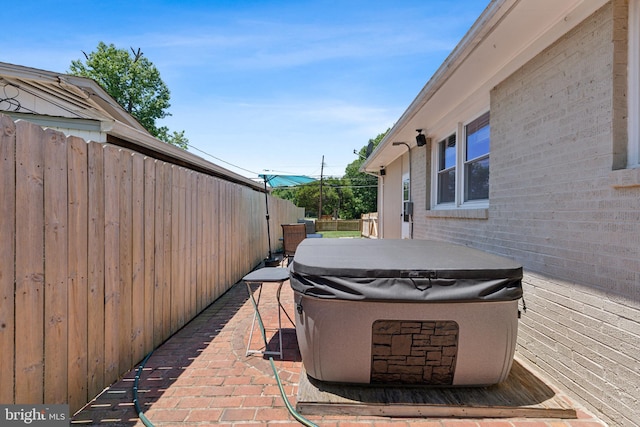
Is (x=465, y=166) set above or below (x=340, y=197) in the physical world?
below

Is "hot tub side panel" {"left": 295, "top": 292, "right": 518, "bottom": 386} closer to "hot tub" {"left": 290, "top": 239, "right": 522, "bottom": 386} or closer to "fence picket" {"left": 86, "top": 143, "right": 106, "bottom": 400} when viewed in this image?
"hot tub" {"left": 290, "top": 239, "right": 522, "bottom": 386}

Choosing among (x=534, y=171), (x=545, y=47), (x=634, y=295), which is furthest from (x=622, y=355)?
(x=545, y=47)

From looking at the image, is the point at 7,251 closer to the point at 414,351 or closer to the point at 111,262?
the point at 111,262

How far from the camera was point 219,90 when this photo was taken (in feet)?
49.1

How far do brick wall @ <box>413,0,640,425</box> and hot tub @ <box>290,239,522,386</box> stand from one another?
1.63 ft

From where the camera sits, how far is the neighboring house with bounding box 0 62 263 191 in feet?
14.2

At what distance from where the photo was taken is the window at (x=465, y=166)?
4.47 meters

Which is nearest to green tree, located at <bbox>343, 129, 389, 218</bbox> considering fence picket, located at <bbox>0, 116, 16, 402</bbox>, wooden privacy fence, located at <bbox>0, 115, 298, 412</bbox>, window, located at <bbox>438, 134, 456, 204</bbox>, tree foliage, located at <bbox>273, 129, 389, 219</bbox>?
tree foliage, located at <bbox>273, 129, 389, 219</bbox>

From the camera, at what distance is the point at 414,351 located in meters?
2.38

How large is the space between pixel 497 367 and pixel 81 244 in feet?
9.85

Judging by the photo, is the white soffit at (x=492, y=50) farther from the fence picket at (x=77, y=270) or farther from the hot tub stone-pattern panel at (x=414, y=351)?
the fence picket at (x=77, y=270)

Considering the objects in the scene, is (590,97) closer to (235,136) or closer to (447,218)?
(447,218)

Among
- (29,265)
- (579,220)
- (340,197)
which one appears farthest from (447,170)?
(340,197)

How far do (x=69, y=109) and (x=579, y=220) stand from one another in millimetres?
7551
